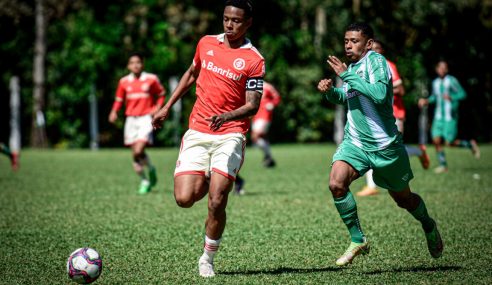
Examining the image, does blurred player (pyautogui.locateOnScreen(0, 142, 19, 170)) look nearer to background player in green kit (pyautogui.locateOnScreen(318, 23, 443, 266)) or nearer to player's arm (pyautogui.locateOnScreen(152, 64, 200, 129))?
player's arm (pyautogui.locateOnScreen(152, 64, 200, 129))

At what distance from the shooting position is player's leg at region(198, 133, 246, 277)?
20.7ft

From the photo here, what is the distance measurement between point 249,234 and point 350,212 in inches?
85.8

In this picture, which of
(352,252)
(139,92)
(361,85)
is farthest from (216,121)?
(139,92)

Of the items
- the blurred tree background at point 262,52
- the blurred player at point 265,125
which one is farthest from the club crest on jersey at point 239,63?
the blurred tree background at point 262,52

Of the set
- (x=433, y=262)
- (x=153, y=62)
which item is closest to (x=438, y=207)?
(x=433, y=262)

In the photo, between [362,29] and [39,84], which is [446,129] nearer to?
[362,29]

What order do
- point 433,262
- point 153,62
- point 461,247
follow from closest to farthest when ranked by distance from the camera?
point 433,262
point 461,247
point 153,62

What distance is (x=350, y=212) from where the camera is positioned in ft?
21.9

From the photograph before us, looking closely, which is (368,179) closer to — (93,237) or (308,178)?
(308,178)

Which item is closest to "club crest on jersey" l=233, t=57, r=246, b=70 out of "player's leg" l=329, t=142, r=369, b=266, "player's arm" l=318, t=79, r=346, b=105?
"player's arm" l=318, t=79, r=346, b=105

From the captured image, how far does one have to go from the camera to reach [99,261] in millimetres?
6027

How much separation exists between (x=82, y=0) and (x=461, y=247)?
3024cm

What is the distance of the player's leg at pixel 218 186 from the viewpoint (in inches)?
249

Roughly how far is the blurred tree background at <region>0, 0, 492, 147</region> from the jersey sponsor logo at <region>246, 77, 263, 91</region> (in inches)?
963
